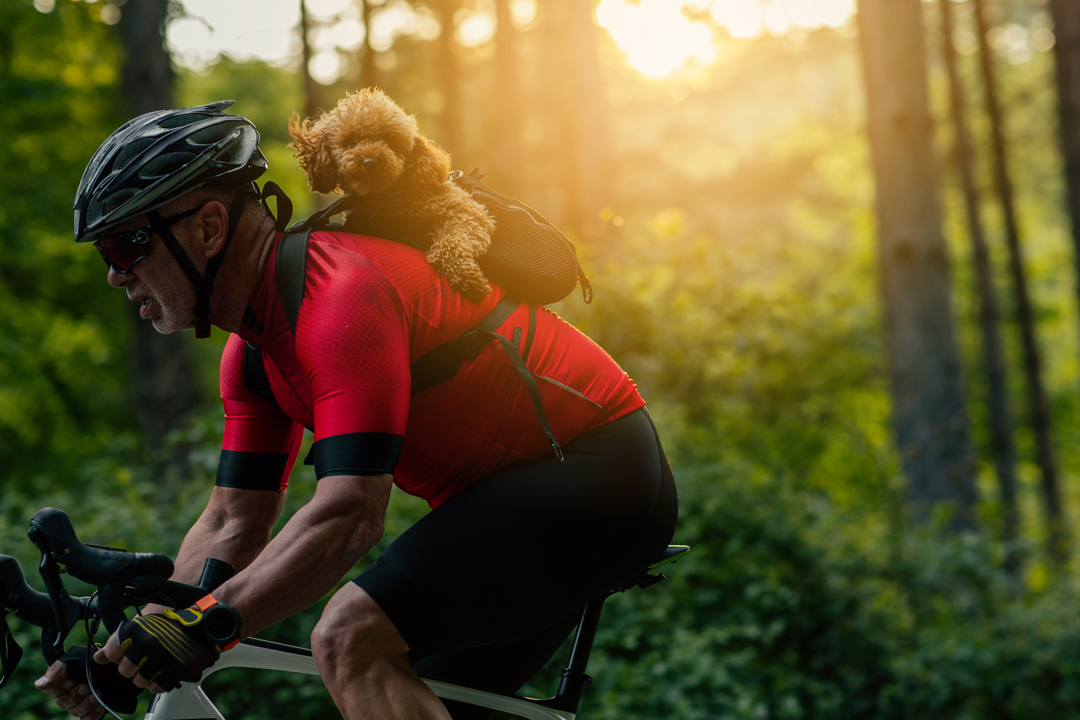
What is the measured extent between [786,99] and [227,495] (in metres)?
20.4

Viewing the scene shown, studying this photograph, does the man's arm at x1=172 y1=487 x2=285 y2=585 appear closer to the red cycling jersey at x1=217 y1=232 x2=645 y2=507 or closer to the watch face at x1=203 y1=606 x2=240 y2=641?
the red cycling jersey at x1=217 y1=232 x2=645 y2=507

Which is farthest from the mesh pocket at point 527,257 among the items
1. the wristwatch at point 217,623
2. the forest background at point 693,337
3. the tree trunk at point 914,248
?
the tree trunk at point 914,248

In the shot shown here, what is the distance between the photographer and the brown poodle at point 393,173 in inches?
81.0

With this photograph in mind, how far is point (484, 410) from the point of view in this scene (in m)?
2.09

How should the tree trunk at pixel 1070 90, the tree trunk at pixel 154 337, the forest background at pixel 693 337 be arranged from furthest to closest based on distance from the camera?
the tree trunk at pixel 154 337 < the tree trunk at pixel 1070 90 < the forest background at pixel 693 337

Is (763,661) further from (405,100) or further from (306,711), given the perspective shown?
(405,100)

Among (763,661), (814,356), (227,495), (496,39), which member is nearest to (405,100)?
(496,39)

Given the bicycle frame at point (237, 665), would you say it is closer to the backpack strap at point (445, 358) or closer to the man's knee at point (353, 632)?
the man's knee at point (353, 632)

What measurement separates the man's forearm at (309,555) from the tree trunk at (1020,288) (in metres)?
14.5

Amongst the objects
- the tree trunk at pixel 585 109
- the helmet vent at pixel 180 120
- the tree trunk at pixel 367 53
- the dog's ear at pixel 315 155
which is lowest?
the dog's ear at pixel 315 155

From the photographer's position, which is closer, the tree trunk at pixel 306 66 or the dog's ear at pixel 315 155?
the dog's ear at pixel 315 155

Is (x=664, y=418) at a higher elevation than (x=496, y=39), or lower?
lower

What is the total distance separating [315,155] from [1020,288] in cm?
1576

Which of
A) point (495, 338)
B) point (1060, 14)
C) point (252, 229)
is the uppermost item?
point (1060, 14)
